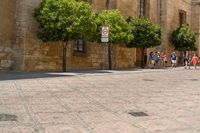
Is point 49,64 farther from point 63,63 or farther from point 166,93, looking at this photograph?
point 166,93

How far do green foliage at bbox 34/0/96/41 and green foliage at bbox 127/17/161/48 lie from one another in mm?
7801

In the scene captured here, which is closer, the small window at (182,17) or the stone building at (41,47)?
the stone building at (41,47)

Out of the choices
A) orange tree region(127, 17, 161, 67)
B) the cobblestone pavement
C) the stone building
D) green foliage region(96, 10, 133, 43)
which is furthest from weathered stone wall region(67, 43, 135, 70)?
the cobblestone pavement

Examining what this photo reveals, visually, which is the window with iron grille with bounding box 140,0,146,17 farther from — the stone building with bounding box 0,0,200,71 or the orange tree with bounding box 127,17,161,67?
the orange tree with bounding box 127,17,161,67

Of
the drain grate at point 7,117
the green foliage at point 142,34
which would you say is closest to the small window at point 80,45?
the green foliage at point 142,34

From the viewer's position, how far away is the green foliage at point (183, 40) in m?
38.9

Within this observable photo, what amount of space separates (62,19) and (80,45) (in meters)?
5.20

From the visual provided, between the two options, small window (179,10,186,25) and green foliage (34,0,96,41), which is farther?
small window (179,10,186,25)

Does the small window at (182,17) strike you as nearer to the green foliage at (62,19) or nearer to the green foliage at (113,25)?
the green foliage at (113,25)

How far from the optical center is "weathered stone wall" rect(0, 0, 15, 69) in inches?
856

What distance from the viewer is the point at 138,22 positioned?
1195 inches

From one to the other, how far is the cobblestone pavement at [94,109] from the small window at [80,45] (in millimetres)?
12156

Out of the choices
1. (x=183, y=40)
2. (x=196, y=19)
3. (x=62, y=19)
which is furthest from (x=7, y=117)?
(x=196, y=19)

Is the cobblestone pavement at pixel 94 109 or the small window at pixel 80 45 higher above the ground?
the small window at pixel 80 45
